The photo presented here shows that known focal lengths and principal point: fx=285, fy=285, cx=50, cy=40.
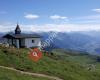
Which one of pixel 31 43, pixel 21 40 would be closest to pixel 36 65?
pixel 21 40

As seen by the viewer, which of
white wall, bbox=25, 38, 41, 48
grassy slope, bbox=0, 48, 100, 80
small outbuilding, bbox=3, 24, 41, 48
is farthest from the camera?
white wall, bbox=25, 38, 41, 48

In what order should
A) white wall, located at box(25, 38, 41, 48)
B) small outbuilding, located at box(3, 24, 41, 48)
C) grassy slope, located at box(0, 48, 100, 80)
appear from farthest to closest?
white wall, located at box(25, 38, 41, 48) → small outbuilding, located at box(3, 24, 41, 48) → grassy slope, located at box(0, 48, 100, 80)

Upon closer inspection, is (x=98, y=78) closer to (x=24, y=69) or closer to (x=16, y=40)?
(x=24, y=69)

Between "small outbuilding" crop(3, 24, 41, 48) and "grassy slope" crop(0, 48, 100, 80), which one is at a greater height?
"small outbuilding" crop(3, 24, 41, 48)

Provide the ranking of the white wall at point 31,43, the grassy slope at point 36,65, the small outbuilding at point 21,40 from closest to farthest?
1. the grassy slope at point 36,65
2. the small outbuilding at point 21,40
3. the white wall at point 31,43

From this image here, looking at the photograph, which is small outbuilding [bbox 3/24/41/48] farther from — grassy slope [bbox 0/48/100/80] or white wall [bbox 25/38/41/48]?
grassy slope [bbox 0/48/100/80]

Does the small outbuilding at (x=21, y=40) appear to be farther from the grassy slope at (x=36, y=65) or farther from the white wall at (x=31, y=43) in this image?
Result: the grassy slope at (x=36, y=65)

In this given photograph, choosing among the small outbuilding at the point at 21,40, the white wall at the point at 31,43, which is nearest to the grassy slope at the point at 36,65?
the small outbuilding at the point at 21,40

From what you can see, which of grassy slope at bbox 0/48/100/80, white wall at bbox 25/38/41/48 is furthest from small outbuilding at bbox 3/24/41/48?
grassy slope at bbox 0/48/100/80

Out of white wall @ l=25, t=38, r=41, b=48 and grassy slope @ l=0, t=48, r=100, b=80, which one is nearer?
grassy slope @ l=0, t=48, r=100, b=80

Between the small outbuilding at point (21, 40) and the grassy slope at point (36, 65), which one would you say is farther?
the small outbuilding at point (21, 40)

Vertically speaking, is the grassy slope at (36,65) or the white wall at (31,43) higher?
the white wall at (31,43)

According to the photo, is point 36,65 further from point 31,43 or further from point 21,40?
point 31,43

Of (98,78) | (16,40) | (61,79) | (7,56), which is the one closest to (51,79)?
(61,79)
